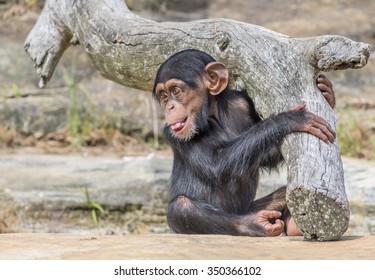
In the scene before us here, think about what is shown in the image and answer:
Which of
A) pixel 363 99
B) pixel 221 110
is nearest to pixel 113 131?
A: pixel 363 99

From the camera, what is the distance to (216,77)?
6.15 metres

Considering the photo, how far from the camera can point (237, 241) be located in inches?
211

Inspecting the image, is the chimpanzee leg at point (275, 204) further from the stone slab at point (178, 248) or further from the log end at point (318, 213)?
the log end at point (318, 213)

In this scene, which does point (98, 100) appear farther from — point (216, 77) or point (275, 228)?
point (275, 228)

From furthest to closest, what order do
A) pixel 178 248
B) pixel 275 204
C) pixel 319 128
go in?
pixel 275 204
pixel 319 128
pixel 178 248

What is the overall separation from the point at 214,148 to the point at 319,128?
0.95m

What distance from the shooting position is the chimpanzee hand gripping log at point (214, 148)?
599 cm

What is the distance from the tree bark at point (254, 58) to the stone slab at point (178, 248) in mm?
214

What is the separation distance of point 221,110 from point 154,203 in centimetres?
286

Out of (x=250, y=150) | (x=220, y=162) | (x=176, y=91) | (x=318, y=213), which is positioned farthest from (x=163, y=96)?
(x=318, y=213)

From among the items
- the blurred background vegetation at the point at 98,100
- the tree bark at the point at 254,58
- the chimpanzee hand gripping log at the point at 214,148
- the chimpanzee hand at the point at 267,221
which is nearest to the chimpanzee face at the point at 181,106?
the chimpanzee hand gripping log at the point at 214,148

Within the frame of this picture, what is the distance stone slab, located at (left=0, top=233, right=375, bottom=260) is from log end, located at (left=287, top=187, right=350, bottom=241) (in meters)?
0.08

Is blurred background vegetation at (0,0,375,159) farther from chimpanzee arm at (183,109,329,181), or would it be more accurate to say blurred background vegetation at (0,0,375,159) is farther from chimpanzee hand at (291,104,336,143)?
chimpanzee hand at (291,104,336,143)

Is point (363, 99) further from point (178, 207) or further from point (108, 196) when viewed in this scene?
point (178, 207)
